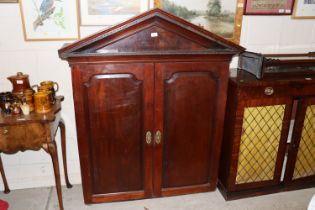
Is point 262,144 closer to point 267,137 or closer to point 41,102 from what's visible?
point 267,137

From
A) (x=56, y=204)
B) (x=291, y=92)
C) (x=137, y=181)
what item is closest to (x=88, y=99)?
(x=137, y=181)

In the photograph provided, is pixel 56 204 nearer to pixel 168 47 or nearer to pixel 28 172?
pixel 28 172

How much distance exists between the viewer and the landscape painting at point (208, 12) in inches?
83.0

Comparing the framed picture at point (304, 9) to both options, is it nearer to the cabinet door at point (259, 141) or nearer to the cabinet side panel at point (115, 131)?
the cabinet door at point (259, 141)

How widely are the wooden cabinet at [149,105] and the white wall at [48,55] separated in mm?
464

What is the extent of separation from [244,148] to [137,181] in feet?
2.77

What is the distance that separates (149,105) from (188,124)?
33 cm

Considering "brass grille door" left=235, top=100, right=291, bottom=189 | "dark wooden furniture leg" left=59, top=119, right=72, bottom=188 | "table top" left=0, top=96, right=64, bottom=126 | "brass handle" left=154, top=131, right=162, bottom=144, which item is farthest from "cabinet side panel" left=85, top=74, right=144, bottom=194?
"brass grille door" left=235, top=100, right=291, bottom=189

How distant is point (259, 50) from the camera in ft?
7.84

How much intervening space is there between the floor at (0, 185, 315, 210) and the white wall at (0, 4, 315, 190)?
0.14 meters

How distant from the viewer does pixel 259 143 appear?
6.93ft

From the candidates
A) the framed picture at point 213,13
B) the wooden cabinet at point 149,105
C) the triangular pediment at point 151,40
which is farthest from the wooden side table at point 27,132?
the framed picture at point 213,13

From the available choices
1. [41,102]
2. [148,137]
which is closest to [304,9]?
[148,137]

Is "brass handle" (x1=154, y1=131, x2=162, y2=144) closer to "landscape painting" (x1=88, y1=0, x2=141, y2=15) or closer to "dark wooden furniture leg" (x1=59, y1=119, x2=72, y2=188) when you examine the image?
"dark wooden furniture leg" (x1=59, y1=119, x2=72, y2=188)
